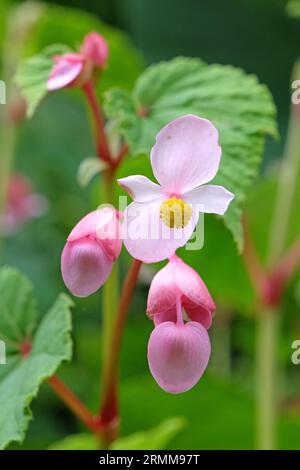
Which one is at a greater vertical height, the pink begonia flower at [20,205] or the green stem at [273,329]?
the pink begonia flower at [20,205]

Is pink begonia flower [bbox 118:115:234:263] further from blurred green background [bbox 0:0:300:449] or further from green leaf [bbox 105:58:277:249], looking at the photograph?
blurred green background [bbox 0:0:300:449]

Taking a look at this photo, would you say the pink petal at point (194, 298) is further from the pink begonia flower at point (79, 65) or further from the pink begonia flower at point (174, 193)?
the pink begonia flower at point (79, 65)

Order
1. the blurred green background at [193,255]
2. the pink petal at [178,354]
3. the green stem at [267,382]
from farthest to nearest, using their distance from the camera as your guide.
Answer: the blurred green background at [193,255] < the green stem at [267,382] < the pink petal at [178,354]

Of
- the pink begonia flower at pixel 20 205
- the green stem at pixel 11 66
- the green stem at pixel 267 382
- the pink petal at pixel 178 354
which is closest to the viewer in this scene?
the pink petal at pixel 178 354

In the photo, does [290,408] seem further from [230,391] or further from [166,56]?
[166,56]

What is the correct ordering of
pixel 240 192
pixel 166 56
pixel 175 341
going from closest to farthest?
pixel 175 341 → pixel 240 192 → pixel 166 56

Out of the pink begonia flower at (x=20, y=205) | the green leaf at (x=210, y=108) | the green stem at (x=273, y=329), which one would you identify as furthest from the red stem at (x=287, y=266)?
the pink begonia flower at (x=20, y=205)

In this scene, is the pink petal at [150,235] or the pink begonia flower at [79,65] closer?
the pink petal at [150,235]

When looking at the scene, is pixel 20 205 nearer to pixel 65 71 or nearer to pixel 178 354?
pixel 65 71
